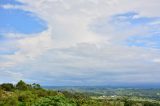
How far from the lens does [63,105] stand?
193 ft

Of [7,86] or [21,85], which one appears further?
[21,85]

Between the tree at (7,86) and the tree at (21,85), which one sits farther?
the tree at (21,85)

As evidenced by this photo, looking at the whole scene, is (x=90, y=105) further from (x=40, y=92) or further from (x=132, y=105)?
(x=132, y=105)

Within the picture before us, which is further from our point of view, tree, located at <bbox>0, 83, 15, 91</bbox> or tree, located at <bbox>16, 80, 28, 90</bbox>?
tree, located at <bbox>16, 80, 28, 90</bbox>

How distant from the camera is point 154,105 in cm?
14412

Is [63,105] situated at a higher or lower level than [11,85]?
lower

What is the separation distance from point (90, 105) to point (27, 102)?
68.5ft

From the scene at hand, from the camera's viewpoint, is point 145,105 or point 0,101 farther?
point 145,105

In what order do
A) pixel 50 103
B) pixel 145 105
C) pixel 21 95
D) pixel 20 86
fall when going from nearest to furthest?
pixel 50 103 → pixel 21 95 → pixel 20 86 → pixel 145 105

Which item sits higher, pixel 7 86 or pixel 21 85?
pixel 21 85

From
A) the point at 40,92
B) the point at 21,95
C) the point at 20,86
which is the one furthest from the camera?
the point at 20,86

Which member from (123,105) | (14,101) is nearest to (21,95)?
(14,101)

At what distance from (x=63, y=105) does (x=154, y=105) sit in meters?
90.8

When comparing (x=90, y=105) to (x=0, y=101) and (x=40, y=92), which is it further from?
(x=0, y=101)
